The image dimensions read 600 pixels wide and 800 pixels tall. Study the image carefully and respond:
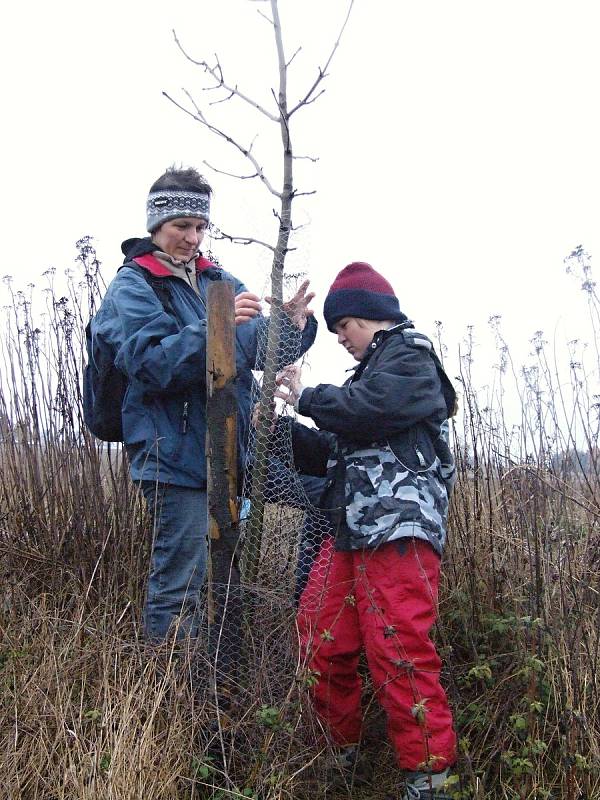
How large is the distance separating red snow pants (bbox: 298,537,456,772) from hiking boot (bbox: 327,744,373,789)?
0.12 feet

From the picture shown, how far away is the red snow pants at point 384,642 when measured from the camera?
232 cm

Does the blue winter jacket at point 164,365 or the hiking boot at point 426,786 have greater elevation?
the blue winter jacket at point 164,365

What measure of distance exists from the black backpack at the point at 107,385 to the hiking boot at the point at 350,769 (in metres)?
1.33

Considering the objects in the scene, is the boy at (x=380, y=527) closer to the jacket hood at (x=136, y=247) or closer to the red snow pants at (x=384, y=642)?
the red snow pants at (x=384, y=642)

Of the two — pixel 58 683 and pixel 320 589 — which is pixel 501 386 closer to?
pixel 320 589

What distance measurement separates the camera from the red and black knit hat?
2686 millimetres

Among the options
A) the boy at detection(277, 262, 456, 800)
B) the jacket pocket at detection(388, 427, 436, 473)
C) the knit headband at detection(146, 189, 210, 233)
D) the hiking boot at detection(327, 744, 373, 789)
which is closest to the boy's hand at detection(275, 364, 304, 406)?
the boy at detection(277, 262, 456, 800)

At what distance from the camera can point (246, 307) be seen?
2.60 meters

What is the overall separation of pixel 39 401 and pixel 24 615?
104cm

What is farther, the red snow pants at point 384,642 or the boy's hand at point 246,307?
the boy's hand at point 246,307

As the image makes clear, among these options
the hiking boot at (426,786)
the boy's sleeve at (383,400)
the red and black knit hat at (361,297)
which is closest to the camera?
the hiking boot at (426,786)

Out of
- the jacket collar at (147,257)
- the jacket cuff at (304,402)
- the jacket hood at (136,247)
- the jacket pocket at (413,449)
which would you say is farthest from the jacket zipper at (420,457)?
the jacket hood at (136,247)

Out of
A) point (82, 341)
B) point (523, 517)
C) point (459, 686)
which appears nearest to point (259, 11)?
point (82, 341)

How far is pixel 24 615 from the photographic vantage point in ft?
10.3
